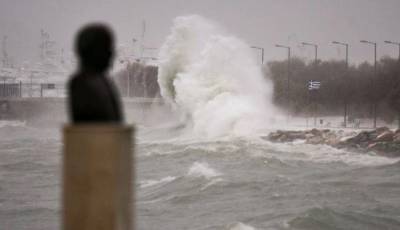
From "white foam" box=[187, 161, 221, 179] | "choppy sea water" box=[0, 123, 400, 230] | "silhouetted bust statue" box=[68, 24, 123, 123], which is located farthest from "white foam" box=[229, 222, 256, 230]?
"silhouetted bust statue" box=[68, 24, 123, 123]

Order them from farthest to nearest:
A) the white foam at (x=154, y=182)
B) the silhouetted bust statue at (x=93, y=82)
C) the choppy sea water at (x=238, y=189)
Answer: the white foam at (x=154, y=182)
the choppy sea water at (x=238, y=189)
the silhouetted bust statue at (x=93, y=82)

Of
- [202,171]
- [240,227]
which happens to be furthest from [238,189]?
[240,227]

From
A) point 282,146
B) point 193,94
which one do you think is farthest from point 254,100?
point 282,146

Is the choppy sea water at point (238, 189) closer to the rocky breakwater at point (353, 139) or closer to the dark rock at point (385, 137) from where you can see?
the rocky breakwater at point (353, 139)

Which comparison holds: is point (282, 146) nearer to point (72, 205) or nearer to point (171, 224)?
point (171, 224)

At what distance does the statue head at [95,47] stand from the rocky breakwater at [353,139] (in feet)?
99.7

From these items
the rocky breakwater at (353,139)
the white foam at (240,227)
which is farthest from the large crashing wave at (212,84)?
A: the white foam at (240,227)

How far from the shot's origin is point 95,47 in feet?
14.0

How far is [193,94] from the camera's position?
5428 cm

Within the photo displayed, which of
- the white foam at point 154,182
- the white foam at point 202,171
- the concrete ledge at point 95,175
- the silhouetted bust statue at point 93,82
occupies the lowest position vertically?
the white foam at point 154,182

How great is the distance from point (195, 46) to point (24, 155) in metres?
24.7

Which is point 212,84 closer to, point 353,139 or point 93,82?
point 353,139

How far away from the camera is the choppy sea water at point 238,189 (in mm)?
16531

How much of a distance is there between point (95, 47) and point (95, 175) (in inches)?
26.5
